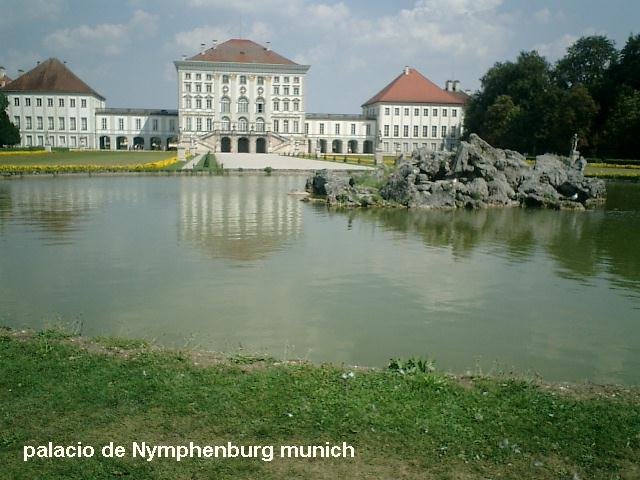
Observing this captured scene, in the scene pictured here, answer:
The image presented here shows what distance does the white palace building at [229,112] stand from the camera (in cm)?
9394

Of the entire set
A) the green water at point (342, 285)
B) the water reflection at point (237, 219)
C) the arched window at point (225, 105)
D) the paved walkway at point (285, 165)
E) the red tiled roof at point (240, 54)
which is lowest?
the green water at point (342, 285)

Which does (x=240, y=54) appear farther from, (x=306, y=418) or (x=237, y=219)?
(x=306, y=418)

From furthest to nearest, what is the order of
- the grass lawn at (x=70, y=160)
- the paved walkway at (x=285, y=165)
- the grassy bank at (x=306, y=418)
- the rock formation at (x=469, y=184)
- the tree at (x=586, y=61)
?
the tree at (x=586, y=61)
the paved walkway at (x=285, y=165)
the grass lawn at (x=70, y=160)
the rock formation at (x=469, y=184)
the grassy bank at (x=306, y=418)

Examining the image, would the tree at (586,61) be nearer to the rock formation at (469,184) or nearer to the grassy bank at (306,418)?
the rock formation at (469,184)

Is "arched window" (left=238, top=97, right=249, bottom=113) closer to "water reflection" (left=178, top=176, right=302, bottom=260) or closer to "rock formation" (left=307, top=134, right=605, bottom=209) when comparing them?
"water reflection" (left=178, top=176, right=302, bottom=260)

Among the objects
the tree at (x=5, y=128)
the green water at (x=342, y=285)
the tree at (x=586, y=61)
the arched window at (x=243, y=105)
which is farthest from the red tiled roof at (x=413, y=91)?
the green water at (x=342, y=285)

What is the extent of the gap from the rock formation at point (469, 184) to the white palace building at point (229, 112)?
6304 centimetres

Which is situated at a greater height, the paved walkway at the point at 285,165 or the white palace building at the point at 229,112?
the white palace building at the point at 229,112

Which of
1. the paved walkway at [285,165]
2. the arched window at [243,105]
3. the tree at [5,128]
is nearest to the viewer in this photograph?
the paved walkway at [285,165]

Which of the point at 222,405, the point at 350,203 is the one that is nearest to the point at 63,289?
the point at 222,405

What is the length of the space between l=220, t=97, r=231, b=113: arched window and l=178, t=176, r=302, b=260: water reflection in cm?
6385

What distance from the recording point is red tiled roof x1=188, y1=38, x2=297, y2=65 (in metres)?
95.7

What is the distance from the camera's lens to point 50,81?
310ft

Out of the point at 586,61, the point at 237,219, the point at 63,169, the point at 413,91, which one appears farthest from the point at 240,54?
the point at 237,219
